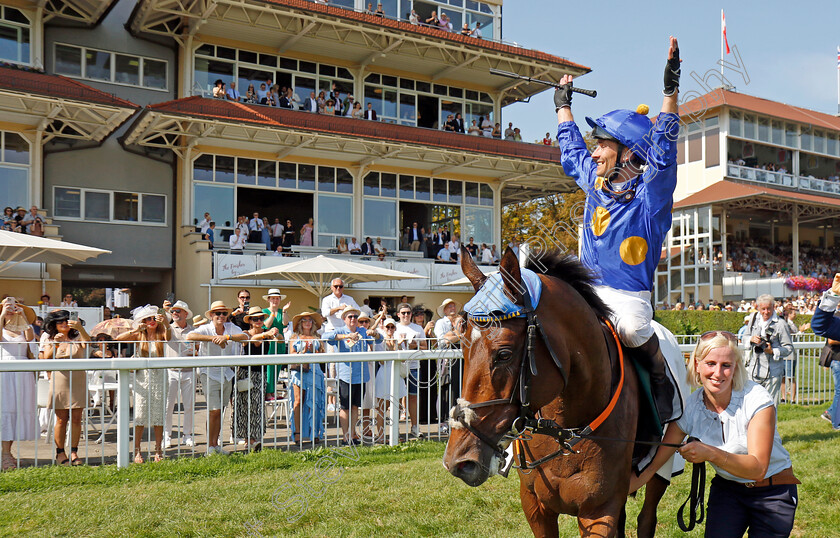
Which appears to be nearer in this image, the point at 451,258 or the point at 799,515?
the point at 799,515

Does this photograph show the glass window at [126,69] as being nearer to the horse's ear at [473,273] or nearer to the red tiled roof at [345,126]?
the red tiled roof at [345,126]

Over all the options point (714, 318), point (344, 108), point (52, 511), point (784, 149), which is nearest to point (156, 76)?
point (344, 108)

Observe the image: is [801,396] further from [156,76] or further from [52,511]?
[156,76]

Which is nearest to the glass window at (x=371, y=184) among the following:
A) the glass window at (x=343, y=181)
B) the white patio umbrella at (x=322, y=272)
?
the glass window at (x=343, y=181)

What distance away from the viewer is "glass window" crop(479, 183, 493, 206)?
24.6 meters

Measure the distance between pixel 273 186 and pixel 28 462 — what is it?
1574 centimetres

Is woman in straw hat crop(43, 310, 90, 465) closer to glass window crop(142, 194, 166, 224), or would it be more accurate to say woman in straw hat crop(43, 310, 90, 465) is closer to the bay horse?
the bay horse

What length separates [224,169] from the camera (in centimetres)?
2034

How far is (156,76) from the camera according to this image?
20.3m

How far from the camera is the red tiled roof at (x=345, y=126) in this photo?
1784cm

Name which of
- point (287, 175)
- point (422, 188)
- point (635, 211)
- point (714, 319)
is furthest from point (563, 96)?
point (714, 319)

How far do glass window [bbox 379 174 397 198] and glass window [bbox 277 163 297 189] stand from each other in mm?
3050

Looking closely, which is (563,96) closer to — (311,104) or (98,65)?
(311,104)

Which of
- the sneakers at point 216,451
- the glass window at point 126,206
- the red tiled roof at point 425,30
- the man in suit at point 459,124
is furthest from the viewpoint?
the man in suit at point 459,124
